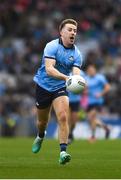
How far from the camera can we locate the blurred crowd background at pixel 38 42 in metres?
29.0

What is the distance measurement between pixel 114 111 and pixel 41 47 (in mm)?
5306

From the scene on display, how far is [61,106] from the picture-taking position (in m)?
12.4

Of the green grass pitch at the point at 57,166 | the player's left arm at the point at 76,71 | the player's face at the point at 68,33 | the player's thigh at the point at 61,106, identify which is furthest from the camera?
the player's left arm at the point at 76,71

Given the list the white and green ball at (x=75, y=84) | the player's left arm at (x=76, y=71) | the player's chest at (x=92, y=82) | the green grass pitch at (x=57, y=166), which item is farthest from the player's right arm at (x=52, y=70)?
the player's chest at (x=92, y=82)

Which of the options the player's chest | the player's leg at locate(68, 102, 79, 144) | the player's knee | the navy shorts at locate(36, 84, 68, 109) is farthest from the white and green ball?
the player's chest

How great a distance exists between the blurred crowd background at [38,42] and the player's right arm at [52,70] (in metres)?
15.1

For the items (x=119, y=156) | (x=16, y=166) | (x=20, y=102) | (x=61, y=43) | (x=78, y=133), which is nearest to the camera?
(x=16, y=166)

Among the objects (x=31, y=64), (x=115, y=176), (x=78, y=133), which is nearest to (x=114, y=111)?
(x=78, y=133)

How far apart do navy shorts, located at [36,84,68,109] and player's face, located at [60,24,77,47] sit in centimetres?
86

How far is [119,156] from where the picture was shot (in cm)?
1480

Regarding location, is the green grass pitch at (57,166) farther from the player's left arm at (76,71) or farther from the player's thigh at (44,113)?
the player's left arm at (76,71)

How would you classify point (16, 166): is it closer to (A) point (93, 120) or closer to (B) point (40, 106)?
(B) point (40, 106)

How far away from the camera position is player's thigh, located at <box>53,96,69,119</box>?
12.3 m

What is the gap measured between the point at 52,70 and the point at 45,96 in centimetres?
87
